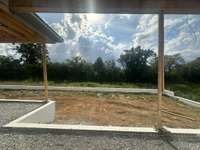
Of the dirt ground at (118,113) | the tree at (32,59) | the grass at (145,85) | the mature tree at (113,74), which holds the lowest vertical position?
the dirt ground at (118,113)

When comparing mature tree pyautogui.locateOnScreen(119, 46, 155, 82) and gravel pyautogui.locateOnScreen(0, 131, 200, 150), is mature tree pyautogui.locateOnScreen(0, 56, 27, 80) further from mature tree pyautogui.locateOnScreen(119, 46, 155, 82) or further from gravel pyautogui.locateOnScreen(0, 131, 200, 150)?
gravel pyautogui.locateOnScreen(0, 131, 200, 150)

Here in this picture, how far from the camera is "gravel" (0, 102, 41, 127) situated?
6.54 metres

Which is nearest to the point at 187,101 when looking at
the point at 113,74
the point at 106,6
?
the point at 113,74

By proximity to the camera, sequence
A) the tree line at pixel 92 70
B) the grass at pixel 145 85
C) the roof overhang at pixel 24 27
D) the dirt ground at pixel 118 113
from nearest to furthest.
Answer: the roof overhang at pixel 24 27 < the dirt ground at pixel 118 113 < the grass at pixel 145 85 < the tree line at pixel 92 70

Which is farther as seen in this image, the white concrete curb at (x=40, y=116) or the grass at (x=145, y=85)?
the grass at (x=145, y=85)

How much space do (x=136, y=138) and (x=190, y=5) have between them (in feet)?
7.98

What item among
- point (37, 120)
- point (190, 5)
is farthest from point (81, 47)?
point (190, 5)

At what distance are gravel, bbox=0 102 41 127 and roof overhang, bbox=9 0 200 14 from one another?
8.49ft

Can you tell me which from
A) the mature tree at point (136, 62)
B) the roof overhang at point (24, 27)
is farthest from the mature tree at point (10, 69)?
the roof overhang at point (24, 27)

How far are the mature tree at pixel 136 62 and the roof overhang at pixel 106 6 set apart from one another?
1814cm

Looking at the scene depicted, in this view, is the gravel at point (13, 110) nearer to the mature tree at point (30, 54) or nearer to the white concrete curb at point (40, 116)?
the white concrete curb at point (40, 116)

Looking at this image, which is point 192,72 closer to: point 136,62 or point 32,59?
point 136,62

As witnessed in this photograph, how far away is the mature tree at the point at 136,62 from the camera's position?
23062 mm

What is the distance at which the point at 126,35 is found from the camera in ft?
115
